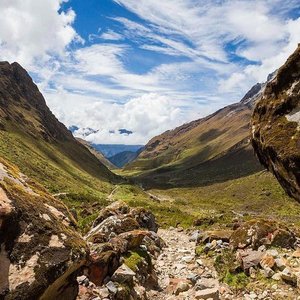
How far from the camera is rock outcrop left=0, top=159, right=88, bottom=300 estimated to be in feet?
31.4

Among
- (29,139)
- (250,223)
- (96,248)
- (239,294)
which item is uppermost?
(29,139)

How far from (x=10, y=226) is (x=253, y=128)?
8.88 metres

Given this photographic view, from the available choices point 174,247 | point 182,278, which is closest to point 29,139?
point 174,247

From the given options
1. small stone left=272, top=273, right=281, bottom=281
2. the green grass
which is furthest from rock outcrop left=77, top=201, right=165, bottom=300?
the green grass

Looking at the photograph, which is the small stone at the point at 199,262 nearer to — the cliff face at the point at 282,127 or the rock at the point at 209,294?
the rock at the point at 209,294

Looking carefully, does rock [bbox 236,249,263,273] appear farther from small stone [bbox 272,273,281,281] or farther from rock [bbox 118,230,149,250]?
rock [bbox 118,230,149,250]

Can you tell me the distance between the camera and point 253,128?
46.3ft

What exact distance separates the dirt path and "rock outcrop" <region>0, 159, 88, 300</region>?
8.99m

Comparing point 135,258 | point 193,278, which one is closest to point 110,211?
point 135,258

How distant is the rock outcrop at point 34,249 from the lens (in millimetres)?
9570

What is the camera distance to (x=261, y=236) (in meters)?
25.9

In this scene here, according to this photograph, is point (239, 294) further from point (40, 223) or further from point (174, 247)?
point (174, 247)

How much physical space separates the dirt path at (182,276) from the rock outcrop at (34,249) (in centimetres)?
899

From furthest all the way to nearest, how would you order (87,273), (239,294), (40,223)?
(239,294)
(87,273)
(40,223)
